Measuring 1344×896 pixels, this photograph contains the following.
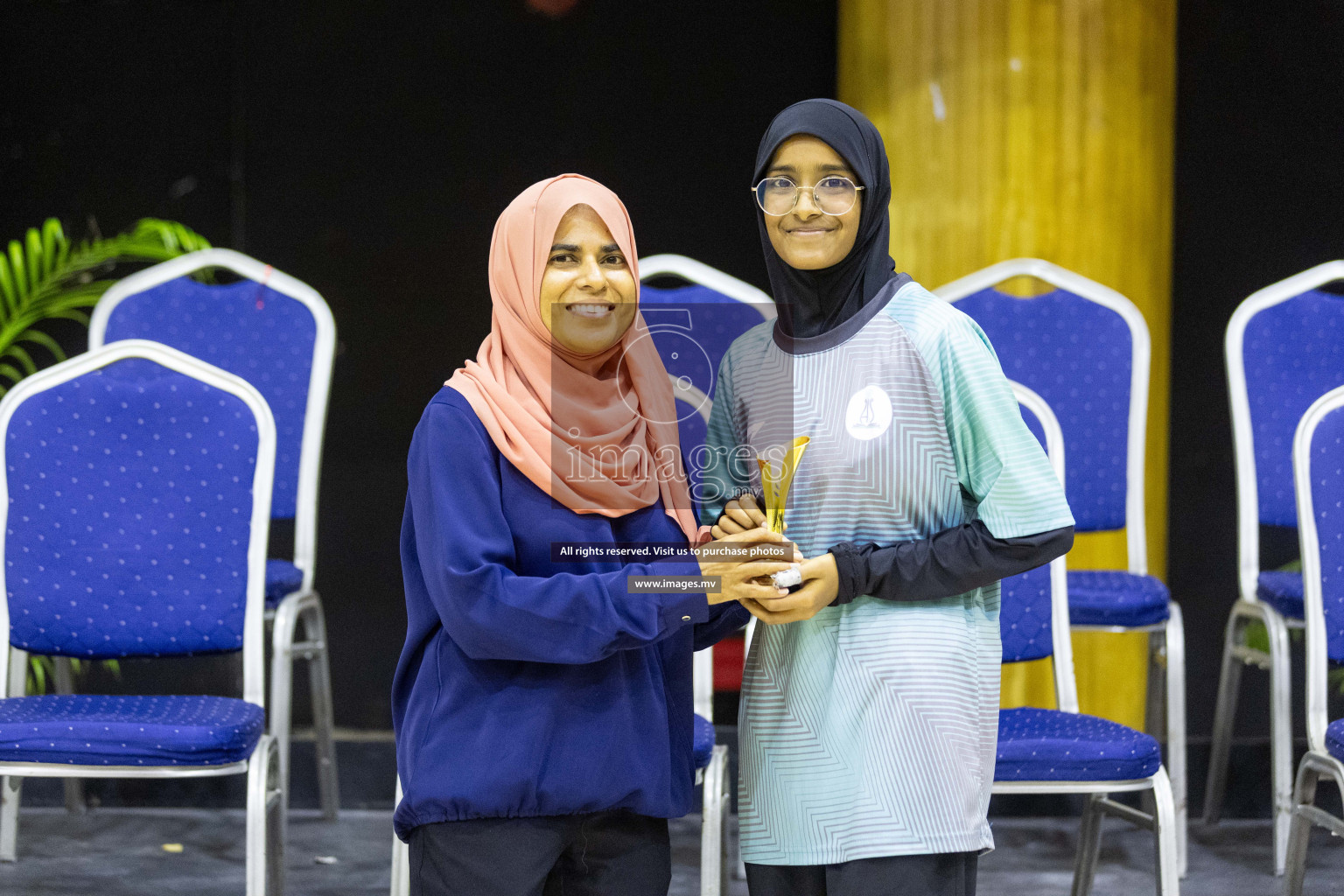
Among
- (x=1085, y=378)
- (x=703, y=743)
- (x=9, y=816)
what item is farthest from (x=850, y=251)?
(x=9, y=816)

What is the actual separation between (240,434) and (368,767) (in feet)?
3.73

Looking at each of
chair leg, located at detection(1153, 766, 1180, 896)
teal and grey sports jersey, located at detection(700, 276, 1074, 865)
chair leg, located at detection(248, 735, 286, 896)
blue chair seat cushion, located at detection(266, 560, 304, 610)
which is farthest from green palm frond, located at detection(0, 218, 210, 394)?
chair leg, located at detection(1153, 766, 1180, 896)

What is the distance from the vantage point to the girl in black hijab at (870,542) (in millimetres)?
1301

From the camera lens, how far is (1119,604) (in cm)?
249

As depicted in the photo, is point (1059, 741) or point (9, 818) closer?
point (1059, 741)

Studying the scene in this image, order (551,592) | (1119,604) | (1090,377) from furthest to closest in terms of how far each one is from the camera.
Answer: (1090,377), (1119,604), (551,592)

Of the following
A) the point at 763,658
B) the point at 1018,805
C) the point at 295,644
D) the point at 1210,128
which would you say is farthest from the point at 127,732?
the point at 1210,128

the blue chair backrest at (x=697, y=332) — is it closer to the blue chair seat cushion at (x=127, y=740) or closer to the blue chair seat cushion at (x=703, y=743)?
the blue chair seat cushion at (x=703, y=743)

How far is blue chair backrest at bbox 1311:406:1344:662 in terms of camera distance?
1.96m

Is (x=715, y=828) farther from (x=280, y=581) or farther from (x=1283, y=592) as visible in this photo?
(x=1283, y=592)

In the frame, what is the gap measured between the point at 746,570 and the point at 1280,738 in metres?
1.81

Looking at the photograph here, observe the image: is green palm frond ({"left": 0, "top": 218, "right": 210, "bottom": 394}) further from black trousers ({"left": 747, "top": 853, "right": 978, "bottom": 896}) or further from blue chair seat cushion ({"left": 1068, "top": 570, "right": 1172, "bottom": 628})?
black trousers ({"left": 747, "top": 853, "right": 978, "bottom": 896})

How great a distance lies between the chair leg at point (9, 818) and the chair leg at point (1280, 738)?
251cm

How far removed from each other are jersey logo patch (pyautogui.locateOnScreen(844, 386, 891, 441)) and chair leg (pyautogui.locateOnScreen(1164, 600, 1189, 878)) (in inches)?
57.7
